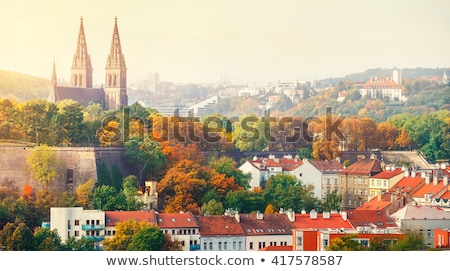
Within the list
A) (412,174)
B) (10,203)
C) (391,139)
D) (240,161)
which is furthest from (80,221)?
(391,139)

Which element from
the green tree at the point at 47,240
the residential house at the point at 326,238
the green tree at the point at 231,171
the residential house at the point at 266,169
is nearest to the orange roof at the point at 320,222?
the residential house at the point at 326,238

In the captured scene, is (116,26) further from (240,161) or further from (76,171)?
(76,171)

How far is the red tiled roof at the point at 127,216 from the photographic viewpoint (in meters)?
36.2

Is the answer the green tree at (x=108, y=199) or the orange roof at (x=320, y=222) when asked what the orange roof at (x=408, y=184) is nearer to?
the orange roof at (x=320, y=222)

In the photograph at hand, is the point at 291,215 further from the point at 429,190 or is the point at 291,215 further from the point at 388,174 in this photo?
the point at 388,174

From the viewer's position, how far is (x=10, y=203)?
3859cm

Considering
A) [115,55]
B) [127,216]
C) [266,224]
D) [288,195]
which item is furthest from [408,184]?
[115,55]

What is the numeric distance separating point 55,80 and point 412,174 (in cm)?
1748

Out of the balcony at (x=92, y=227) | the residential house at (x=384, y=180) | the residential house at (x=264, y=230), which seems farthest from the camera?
the residential house at (x=384, y=180)

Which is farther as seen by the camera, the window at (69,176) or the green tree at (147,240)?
the window at (69,176)

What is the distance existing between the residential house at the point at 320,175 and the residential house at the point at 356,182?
0.19m

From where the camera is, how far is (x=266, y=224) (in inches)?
1444

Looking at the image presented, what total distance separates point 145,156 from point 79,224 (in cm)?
814

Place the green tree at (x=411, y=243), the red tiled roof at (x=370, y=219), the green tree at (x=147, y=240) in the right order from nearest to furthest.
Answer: the green tree at (x=411, y=243) → the green tree at (x=147, y=240) → the red tiled roof at (x=370, y=219)
